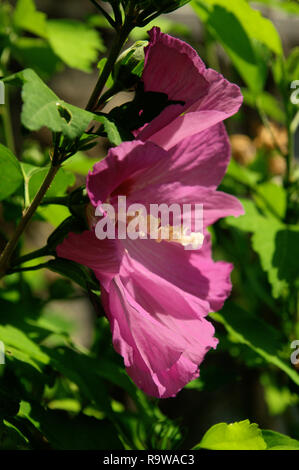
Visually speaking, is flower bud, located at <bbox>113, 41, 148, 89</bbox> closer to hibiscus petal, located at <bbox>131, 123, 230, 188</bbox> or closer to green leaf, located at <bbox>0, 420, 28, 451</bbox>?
hibiscus petal, located at <bbox>131, 123, 230, 188</bbox>

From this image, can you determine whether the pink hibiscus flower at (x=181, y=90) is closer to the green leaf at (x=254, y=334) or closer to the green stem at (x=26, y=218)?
the green stem at (x=26, y=218)

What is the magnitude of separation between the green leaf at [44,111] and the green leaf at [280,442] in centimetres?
31

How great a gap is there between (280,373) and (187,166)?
0.55 m

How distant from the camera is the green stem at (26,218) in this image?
40 centimetres

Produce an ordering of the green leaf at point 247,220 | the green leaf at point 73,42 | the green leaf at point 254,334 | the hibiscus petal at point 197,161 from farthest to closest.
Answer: the green leaf at point 73,42 < the green leaf at point 247,220 < the green leaf at point 254,334 < the hibiscus petal at point 197,161

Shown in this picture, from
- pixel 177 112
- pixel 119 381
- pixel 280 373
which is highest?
pixel 177 112

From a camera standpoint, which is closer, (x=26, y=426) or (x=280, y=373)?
(x=26, y=426)

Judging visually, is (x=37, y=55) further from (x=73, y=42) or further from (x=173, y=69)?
(x=173, y=69)

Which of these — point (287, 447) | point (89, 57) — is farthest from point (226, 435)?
point (89, 57)

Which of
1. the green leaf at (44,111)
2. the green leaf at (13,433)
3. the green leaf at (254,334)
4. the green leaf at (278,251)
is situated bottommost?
the green leaf at (254,334)

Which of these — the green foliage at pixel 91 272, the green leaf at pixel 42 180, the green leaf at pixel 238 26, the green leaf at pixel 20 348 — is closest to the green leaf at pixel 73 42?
the green foliage at pixel 91 272

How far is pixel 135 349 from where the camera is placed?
398 mm

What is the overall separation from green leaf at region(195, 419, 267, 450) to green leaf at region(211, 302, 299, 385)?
9cm
